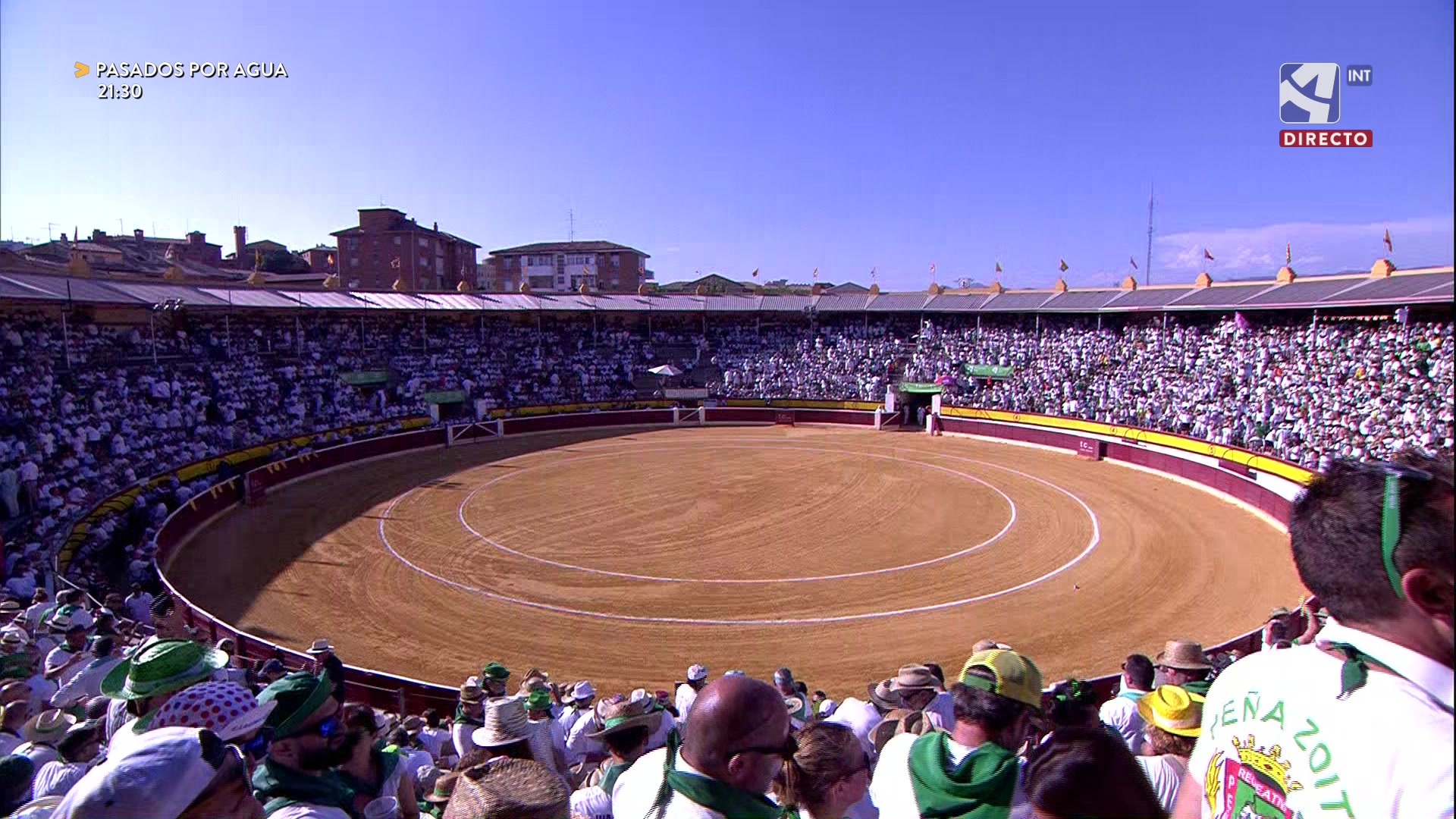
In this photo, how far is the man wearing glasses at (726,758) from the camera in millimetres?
2756

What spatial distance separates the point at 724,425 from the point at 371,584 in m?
28.9

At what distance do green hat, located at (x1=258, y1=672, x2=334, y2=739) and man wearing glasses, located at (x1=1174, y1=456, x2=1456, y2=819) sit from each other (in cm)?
424

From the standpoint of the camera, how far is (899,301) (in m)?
56.3

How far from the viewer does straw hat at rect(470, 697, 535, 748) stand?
567 centimetres

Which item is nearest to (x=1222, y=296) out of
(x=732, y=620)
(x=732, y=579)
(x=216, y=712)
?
(x=732, y=579)

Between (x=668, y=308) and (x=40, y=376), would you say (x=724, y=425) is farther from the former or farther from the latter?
(x=40, y=376)

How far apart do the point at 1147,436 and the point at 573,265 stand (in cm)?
6633

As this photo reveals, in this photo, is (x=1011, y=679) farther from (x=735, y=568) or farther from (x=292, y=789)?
(x=735, y=568)

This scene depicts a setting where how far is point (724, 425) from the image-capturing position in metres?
47.2

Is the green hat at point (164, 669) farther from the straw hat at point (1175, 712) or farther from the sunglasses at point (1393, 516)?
the sunglasses at point (1393, 516)

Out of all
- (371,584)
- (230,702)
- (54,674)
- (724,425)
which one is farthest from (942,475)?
(230,702)

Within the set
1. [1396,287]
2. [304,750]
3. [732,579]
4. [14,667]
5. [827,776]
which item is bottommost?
[732,579]

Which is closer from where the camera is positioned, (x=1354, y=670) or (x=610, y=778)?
(x=1354, y=670)

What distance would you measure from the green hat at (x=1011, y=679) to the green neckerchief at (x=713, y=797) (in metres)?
1.28
